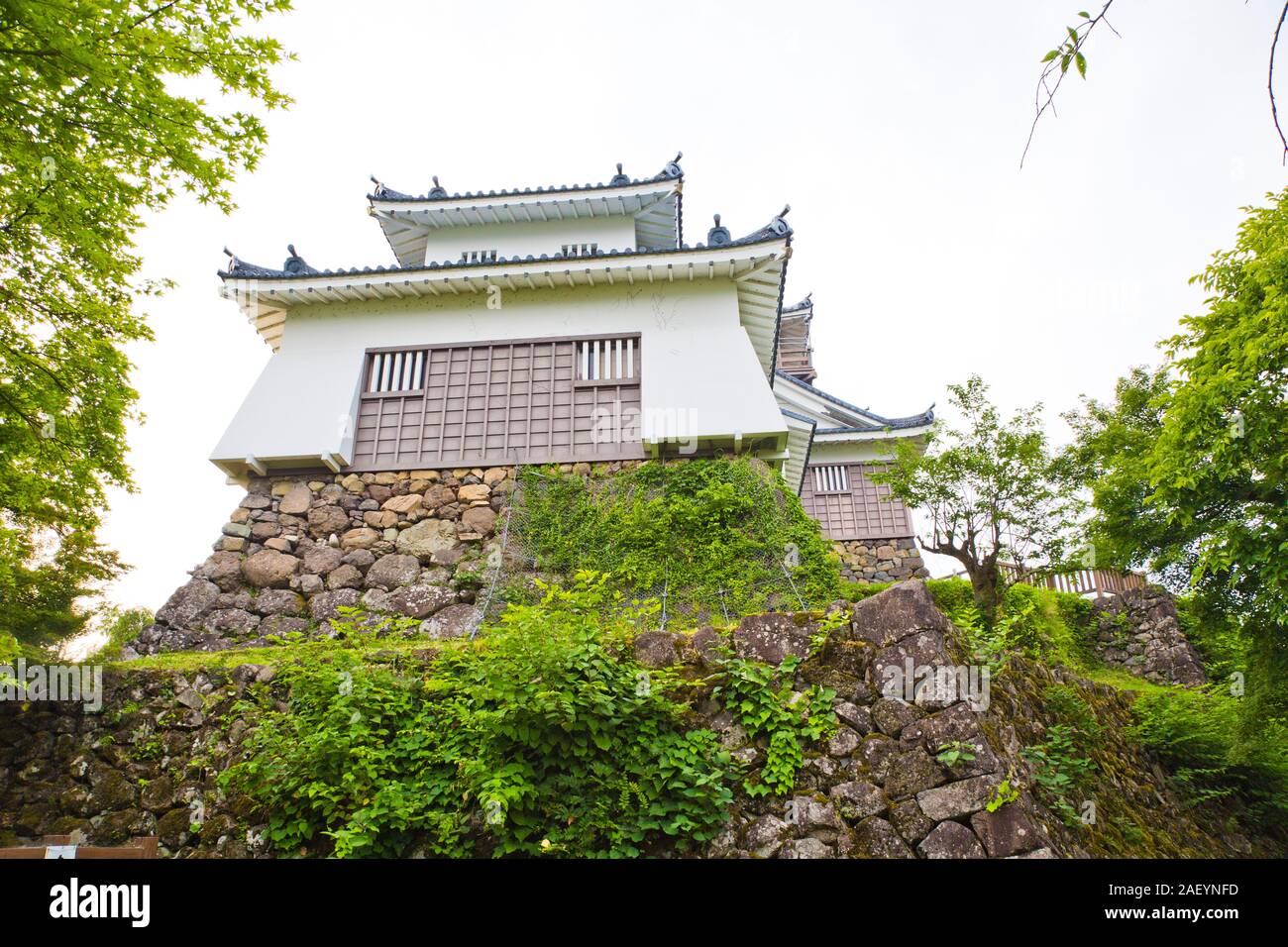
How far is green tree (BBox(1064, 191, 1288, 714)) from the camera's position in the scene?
6984mm

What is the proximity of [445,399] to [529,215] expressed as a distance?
6.15m

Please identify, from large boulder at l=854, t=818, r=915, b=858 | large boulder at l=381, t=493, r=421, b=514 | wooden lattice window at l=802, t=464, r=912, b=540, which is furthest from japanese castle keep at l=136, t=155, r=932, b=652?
wooden lattice window at l=802, t=464, r=912, b=540

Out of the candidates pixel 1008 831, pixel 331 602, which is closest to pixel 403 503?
pixel 331 602

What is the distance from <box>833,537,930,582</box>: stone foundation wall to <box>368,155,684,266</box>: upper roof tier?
31.5 ft

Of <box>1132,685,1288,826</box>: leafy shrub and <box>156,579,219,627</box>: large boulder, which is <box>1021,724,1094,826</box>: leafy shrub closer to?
<box>1132,685,1288,826</box>: leafy shrub

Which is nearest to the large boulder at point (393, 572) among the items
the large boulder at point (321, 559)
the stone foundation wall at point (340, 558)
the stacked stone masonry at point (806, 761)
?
the stone foundation wall at point (340, 558)

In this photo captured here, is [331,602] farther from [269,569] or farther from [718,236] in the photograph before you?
[718,236]

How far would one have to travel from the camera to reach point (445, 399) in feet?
40.8

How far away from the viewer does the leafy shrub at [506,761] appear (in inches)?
217

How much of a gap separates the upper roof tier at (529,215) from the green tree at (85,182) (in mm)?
8205

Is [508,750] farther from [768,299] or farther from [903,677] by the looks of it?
[768,299]

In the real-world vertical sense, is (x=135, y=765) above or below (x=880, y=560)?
below
